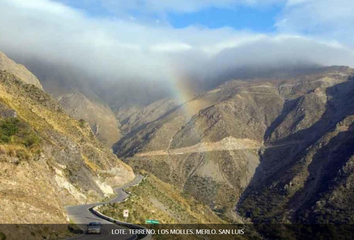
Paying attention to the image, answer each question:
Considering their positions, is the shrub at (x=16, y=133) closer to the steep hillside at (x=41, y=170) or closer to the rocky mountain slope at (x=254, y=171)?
the steep hillside at (x=41, y=170)

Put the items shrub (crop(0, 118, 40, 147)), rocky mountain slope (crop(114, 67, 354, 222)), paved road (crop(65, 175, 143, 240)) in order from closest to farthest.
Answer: paved road (crop(65, 175, 143, 240)), shrub (crop(0, 118, 40, 147)), rocky mountain slope (crop(114, 67, 354, 222))

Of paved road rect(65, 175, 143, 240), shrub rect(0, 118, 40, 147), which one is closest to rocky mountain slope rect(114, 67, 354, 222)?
paved road rect(65, 175, 143, 240)

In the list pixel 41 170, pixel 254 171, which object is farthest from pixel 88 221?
pixel 254 171

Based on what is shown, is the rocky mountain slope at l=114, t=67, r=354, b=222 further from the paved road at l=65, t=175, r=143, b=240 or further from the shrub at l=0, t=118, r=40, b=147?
the shrub at l=0, t=118, r=40, b=147

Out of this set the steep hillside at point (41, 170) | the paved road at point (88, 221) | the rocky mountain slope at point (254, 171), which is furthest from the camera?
the rocky mountain slope at point (254, 171)

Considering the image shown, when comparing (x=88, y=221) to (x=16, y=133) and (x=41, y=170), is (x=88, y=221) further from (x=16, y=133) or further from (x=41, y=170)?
(x=16, y=133)

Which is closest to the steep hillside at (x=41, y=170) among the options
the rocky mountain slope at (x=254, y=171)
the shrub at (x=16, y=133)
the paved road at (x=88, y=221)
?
the shrub at (x=16, y=133)

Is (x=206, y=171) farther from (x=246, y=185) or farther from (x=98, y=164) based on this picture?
(x=98, y=164)

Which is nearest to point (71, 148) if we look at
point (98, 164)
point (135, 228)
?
point (98, 164)
